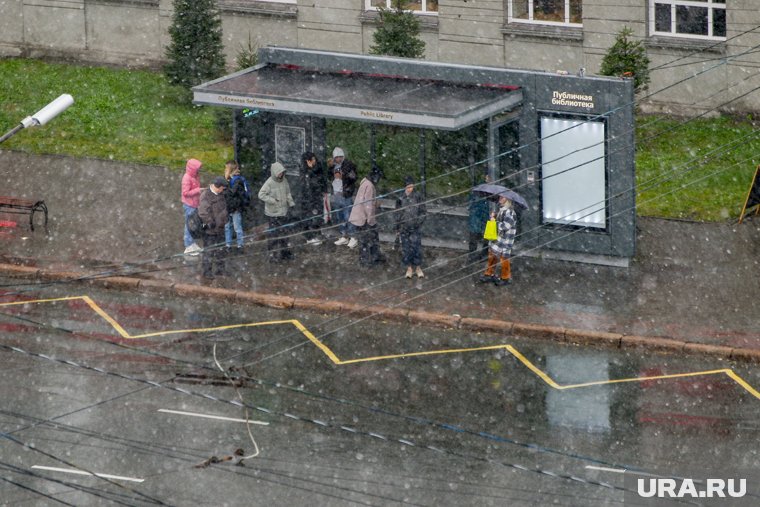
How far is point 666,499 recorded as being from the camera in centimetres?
1636

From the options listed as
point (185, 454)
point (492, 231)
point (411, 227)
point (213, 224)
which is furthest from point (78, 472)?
point (492, 231)

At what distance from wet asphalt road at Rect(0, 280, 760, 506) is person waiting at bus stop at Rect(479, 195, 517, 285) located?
72.6 inches

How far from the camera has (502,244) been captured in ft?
75.0

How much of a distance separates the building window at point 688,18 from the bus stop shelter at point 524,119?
661 centimetres

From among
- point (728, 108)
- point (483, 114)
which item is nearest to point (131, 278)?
point (483, 114)

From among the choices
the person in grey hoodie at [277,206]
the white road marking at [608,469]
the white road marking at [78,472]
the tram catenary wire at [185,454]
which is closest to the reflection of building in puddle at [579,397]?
the white road marking at [608,469]

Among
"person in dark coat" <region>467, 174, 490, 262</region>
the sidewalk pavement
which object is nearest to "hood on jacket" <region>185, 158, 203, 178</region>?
the sidewalk pavement

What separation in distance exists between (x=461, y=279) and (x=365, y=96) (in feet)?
10.5

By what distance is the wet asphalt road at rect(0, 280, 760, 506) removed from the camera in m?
16.9

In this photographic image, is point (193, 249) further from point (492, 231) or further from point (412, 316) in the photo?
point (492, 231)

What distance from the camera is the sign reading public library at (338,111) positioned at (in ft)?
75.0

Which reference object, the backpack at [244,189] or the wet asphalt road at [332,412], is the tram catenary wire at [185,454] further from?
the backpack at [244,189]

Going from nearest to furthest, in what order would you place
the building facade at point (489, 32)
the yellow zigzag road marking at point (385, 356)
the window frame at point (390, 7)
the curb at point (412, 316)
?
the yellow zigzag road marking at point (385, 356) → the curb at point (412, 316) → the building facade at point (489, 32) → the window frame at point (390, 7)

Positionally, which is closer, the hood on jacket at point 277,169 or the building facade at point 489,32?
the hood on jacket at point 277,169
